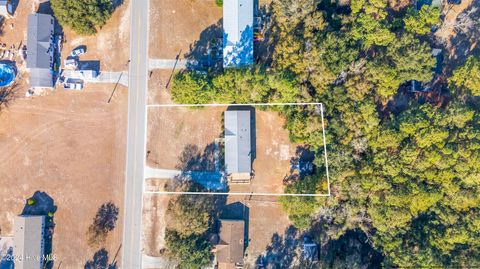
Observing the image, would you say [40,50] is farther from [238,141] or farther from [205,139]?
[238,141]

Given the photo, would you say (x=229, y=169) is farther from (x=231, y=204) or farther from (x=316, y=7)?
(x=316, y=7)

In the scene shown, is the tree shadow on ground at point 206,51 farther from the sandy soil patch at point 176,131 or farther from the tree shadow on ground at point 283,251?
the tree shadow on ground at point 283,251

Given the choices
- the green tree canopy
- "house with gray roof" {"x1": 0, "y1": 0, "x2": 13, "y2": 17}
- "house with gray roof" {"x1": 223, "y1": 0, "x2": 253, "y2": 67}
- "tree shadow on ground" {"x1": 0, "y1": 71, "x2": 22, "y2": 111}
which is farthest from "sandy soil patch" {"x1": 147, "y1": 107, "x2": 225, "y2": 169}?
"house with gray roof" {"x1": 0, "y1": 0, "x2": 13, "y2": 17}

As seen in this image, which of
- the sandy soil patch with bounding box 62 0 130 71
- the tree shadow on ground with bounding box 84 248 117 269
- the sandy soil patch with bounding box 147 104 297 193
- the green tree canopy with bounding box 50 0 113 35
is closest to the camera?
the green tree canopy with bounding box 50 0 113 35

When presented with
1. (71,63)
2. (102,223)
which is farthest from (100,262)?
(71,63)

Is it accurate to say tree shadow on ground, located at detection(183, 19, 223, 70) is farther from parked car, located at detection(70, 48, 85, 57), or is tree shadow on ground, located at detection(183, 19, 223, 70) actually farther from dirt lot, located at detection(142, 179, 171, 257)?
dirt lot, located at detection(142, 179, 171, 257)
